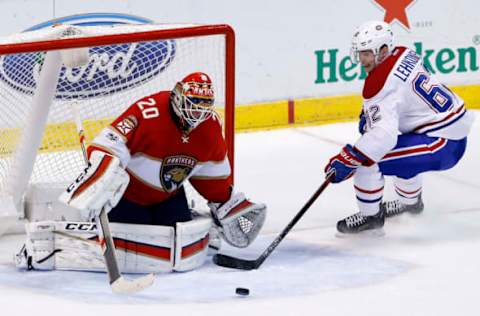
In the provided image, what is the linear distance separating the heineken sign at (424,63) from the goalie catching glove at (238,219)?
2162 mm

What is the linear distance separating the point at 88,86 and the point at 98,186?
38.2 inches

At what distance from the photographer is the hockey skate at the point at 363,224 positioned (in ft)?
14.1

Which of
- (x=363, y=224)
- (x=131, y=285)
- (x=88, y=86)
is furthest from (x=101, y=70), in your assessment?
(x=131, y=285)

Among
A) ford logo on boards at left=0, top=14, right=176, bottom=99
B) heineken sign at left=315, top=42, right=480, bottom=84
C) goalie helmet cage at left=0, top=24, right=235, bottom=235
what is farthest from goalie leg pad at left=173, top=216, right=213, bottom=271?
heineken sign at left=315, top=42, right=480, bottom=84

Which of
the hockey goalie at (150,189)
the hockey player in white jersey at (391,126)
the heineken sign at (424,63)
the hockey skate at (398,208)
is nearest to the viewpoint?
the hockey goalie at (150,189)

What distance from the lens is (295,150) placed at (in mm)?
5625

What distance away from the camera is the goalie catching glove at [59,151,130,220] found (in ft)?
11.7

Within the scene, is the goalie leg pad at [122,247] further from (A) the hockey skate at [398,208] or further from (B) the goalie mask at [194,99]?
(A) the hockey skate at [398,208]

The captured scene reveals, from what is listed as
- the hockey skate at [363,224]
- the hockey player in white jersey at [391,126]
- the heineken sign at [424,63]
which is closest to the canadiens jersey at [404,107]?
the hockey player in white jersey at [391,126]

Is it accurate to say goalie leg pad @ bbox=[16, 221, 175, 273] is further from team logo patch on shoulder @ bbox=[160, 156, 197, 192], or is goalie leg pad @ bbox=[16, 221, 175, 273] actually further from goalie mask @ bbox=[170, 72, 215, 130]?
goalie mask @ bbox=[170, 72, 215, 130]

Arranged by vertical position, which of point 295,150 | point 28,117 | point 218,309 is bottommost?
point 295,150

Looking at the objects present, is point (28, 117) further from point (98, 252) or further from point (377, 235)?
point (377, 235)

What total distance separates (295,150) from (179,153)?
74.6 inches

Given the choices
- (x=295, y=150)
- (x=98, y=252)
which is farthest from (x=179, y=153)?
(x=295, y=150)
